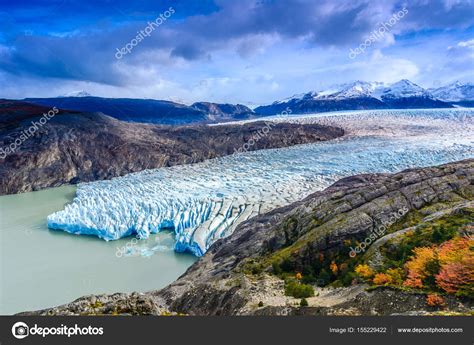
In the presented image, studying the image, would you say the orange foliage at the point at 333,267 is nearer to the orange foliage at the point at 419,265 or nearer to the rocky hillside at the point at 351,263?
the rocky hillside at the point at 351,263

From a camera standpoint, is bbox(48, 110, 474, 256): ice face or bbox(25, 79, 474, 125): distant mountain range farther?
bbox(25, 79, 474, 125): distant mountain range

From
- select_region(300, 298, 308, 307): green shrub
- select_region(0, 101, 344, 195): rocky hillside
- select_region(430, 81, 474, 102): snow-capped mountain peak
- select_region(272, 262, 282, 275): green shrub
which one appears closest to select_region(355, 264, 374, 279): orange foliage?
select_region(300, 298, 308, 307): green shrub

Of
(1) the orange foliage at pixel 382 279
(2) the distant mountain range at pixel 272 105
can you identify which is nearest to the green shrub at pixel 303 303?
(1) the orange foliage at pixel 382 279

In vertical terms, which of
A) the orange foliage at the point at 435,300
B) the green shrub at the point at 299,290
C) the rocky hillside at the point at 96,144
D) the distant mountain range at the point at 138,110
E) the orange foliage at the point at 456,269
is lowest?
the green shrub at the point at 299,290

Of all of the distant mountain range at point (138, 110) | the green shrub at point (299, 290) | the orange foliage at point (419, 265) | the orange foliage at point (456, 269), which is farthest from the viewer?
the distant mountain range at point (138, 110)

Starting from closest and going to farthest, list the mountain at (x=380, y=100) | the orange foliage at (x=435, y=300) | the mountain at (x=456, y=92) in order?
the orange foliage at (x=435, y=300)
the mountain at (x=380, y=100)
the mountain at (x=456, y=92)

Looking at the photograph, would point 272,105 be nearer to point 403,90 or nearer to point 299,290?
point 403,90

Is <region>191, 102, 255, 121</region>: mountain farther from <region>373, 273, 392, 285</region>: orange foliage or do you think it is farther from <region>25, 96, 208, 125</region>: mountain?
<region>373, 273, 392, 285</region>: orange foliage

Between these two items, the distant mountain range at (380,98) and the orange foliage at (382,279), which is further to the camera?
the distant mountain range at (380,98)
